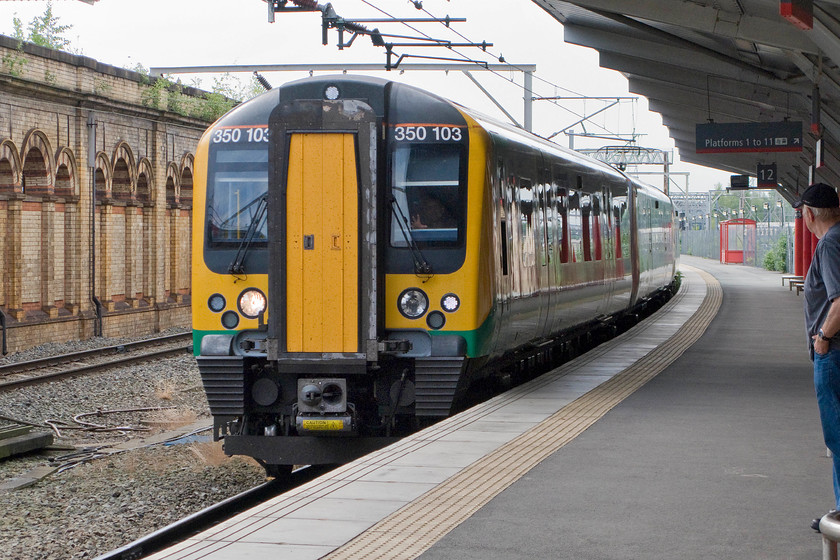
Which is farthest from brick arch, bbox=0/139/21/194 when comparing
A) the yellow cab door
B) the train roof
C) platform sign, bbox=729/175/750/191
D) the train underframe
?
platform sign, bbox=729/175/750/191

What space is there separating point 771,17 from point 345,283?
838cm

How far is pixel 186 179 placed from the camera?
33062 mm

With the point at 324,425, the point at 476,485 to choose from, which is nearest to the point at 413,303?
the point at 324,425

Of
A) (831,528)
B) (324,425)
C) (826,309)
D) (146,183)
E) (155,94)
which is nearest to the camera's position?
(831,528)

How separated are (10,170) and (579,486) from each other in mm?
18494

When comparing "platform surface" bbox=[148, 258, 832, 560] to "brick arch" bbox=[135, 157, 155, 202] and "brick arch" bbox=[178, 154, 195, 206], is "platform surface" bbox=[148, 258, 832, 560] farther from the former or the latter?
"brick arch" bbox=[178, 154, 195, 206]

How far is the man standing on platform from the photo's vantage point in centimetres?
564

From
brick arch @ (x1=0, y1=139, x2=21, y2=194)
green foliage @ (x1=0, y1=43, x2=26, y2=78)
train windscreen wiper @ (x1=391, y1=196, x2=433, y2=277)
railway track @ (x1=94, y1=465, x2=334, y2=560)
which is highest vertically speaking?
green foliage @ (x1=0, y1=43, x2=26, y2=78)

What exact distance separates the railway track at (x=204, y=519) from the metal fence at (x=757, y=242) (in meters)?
41.3

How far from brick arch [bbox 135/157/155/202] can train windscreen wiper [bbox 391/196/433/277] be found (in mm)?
20786

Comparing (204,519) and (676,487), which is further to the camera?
(204,519)

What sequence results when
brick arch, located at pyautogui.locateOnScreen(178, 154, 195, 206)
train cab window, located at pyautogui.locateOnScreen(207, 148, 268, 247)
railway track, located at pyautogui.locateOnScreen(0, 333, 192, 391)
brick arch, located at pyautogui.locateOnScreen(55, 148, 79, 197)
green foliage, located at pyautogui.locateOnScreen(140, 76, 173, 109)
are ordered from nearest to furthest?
train cab window, located at pyautogui.locateOnScreen(207, 148, 268, 247), railway track, located at pyautogui.locateOnScreen(0, 333, 192, 391), brick arch, located at pyautogui.locateOnScreen(55, 148, 79, 197), green foliage, located at pyautogui.locateOnScreen(140, 76, 173, 109), brick arch, located at pyautogui.locateOnScreen(178, 154, 195, 206)

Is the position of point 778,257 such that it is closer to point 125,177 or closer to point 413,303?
point 125,177

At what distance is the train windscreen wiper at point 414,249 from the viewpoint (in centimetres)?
956
